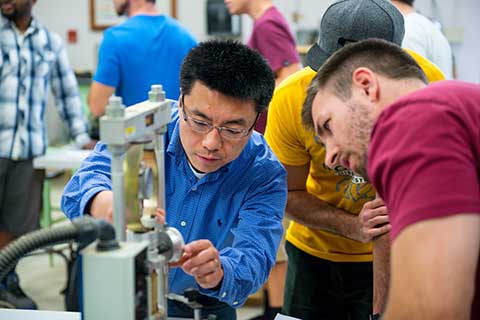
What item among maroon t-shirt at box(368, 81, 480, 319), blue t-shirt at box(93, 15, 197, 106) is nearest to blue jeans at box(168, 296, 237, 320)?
Answer: maroon t-shirt at box(368, 81, 480, 319)

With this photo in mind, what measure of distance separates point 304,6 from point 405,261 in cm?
492

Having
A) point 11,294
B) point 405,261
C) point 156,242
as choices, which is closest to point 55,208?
point 11,294

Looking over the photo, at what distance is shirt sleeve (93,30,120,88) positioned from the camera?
10.6ft

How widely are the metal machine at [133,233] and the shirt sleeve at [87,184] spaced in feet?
1.00

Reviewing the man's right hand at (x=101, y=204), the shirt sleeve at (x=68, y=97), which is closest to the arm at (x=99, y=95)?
the shirt sleeve at (x=68, y=97)

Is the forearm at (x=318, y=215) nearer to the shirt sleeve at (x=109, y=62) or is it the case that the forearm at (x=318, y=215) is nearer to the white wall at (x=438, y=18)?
the shirt sleeve at (x=109, y=62)

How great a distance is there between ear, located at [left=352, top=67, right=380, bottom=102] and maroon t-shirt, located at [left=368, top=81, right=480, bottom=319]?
7.3 inches

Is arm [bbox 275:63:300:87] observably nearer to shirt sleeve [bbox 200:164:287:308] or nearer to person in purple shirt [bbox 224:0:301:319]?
person in purple shirt [bbox 224:0:301:319]

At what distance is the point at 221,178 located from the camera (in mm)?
1696

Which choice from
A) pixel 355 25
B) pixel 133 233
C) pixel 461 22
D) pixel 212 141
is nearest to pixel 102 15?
pixel 461 22

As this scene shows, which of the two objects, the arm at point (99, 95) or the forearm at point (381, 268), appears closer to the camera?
the forearm at point (381, 268)

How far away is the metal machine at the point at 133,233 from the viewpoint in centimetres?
104

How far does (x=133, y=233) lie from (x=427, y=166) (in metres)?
0.48

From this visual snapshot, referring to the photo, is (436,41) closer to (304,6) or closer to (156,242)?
(156,242)
